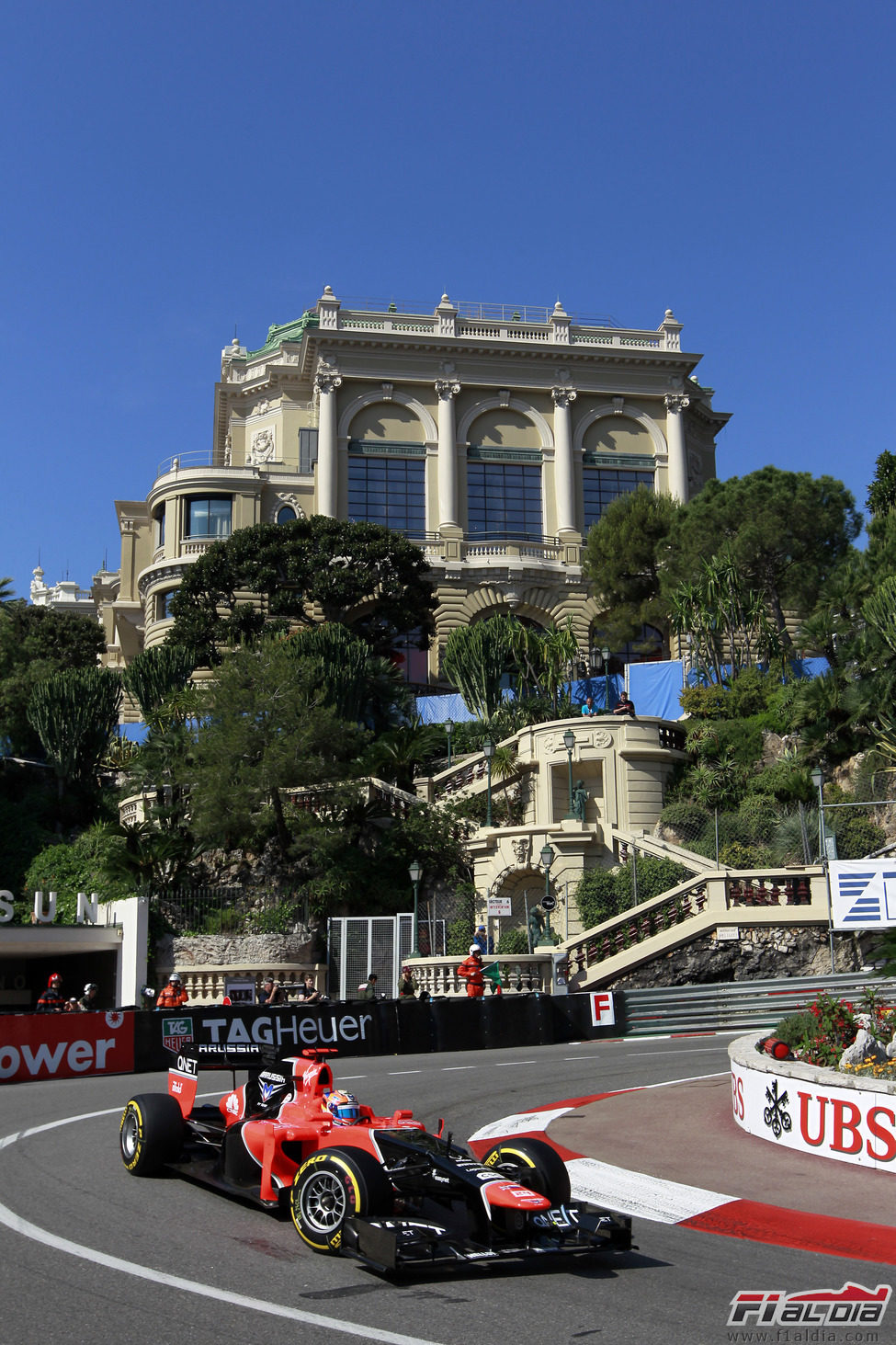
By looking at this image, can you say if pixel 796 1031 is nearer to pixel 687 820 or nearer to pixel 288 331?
pixel 687 820

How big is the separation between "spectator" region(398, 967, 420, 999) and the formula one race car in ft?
62.1

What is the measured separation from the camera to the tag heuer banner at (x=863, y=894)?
24344 millimetres

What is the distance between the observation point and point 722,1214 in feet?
32.2

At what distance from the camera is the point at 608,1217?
7.89 metres

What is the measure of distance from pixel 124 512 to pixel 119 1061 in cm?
5703

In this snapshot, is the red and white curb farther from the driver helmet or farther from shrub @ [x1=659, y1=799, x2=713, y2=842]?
shrub @ [x1=659, y1=799, x2=713, y2=842]

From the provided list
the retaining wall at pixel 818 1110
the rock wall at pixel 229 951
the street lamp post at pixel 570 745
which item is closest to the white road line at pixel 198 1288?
the retaining wall at pixel 818 1110

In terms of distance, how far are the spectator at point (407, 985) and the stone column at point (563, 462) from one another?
36.5m

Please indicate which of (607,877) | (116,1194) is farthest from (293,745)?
(116,1194)

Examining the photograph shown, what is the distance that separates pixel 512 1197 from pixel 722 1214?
271 cm

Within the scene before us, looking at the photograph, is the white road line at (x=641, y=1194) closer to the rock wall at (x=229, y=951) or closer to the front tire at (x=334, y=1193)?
the front tire at (x=334, y=1193)

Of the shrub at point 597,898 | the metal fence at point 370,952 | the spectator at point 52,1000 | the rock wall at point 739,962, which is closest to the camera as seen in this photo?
the spectator at point 52,1000

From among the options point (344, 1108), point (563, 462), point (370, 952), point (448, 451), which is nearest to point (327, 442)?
point (448, 451)

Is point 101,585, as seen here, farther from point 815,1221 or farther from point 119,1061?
point 815,1221
